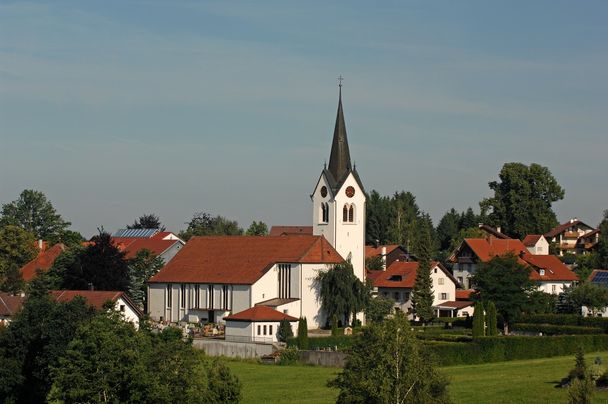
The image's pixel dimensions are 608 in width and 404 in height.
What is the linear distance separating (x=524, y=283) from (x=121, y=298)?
3040 centimetres

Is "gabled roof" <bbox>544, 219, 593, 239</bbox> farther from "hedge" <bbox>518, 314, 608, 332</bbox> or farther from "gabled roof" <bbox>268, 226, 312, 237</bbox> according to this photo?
"hedge" <bbox>518, 314, 608, 332</bbox>

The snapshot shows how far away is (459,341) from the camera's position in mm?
72000

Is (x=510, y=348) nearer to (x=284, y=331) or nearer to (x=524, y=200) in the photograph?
(x=284, y=331)

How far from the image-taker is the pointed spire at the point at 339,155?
314ft

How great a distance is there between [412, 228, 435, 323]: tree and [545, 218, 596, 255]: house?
53.1m

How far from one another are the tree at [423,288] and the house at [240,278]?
8.81 meters

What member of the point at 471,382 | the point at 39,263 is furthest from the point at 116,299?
the point at 39,263

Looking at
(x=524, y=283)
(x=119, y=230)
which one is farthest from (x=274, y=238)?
(x=119, y=230)

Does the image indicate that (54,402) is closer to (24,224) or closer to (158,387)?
(158,387)

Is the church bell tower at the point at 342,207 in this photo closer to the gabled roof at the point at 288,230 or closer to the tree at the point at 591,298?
the tree at the point at 591,298

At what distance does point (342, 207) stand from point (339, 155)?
4.45 metres

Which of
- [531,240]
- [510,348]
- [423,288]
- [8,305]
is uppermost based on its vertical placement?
[531,240]

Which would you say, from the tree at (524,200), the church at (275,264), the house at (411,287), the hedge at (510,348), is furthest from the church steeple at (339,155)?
the tree at (524,200)

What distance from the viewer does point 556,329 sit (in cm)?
7981
